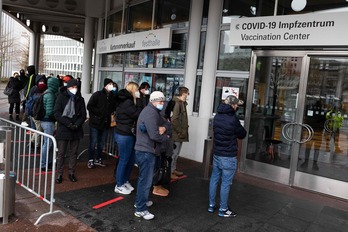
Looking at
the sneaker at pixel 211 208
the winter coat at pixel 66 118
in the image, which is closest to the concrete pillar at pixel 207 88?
the sneaker at pixel 211 208

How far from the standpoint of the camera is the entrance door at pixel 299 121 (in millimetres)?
5828

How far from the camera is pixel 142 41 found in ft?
30.2

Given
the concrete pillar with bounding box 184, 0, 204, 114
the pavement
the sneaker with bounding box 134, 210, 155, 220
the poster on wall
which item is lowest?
the pavement

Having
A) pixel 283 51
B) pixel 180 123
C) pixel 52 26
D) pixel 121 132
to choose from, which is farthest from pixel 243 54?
pixel 52 26

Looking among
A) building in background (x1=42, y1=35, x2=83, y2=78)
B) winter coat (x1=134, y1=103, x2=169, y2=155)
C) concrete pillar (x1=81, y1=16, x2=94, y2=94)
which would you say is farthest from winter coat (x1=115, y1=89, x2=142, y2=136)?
building in background (x1=42, y1=35, x2=83, y2=78)

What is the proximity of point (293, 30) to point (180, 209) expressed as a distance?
364cm

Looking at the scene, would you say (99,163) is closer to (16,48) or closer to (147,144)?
(147,144)

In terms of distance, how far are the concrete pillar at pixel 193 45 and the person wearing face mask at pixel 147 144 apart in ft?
12.4

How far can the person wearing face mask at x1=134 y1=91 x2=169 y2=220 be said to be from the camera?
165 inches

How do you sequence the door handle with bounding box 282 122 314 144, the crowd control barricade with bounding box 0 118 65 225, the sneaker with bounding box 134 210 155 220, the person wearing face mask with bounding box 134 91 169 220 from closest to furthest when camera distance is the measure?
the crowd control barricade with bounding box 0 118 65 225 → the person wearing face mask with bounding box 134 91 169 220 → the sneaker with bounding box 134 210 155 220 → the door handle with bounding box 282 122 314 144

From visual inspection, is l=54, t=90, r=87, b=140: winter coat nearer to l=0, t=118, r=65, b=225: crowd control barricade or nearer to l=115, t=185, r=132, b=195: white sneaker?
l=0, t=118, r=65, b=225: crowd control barricade

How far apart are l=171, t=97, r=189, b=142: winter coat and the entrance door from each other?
64.6 inches

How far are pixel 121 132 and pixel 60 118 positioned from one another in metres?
1.08

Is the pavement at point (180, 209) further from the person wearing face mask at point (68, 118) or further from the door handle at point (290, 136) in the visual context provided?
the door handle at point (290, 136)
